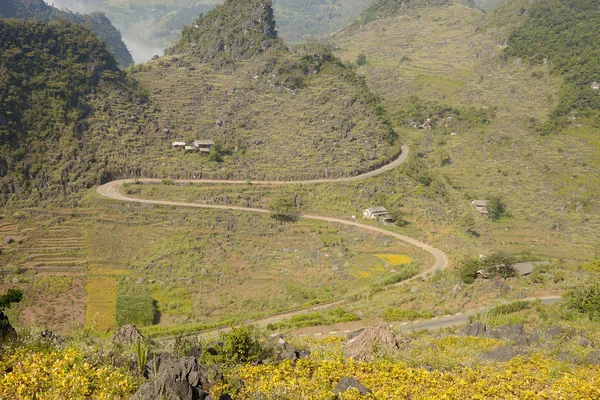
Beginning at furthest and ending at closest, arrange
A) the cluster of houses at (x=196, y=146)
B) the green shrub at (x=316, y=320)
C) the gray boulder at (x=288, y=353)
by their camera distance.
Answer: the cluster of houses at (x=196, y=146) < the green shrub at (x=316, y=320) < the gray boulder at (x=288, y=353)

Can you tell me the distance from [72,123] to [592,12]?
12313 cm

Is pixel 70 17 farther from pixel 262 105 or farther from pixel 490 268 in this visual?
pixel 490 268

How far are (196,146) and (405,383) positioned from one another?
197 ft

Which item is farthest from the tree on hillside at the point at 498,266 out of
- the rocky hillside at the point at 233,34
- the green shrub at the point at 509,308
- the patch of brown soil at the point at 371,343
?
the rocky hillside at the point at 233,34

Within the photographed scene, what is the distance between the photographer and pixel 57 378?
30.2 ft

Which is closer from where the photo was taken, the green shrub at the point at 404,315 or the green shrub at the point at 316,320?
the green shrub at the point at 404,315

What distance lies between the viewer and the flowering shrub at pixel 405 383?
35.4 feet

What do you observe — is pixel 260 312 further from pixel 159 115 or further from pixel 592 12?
pixel 592 12

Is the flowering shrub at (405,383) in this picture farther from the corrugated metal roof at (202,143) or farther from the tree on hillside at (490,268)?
the corrugated metal roof at (202,143)

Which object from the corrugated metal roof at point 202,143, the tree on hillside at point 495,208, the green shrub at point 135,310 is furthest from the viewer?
the corrugated metal roof at point 202,143

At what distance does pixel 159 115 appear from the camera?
7456 cm

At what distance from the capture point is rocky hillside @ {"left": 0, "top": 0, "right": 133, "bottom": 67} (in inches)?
5604

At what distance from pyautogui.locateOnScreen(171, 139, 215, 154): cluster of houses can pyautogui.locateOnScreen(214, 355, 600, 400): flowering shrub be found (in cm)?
5658

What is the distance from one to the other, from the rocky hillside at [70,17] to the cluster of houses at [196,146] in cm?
9708
